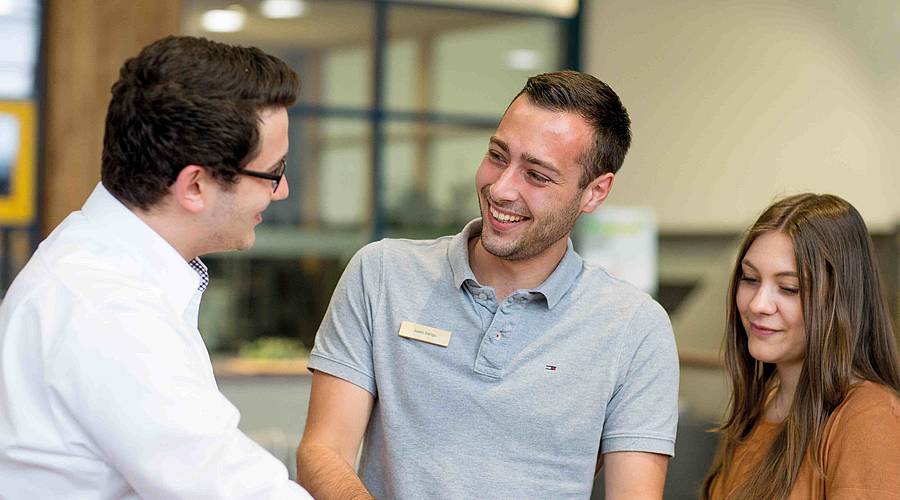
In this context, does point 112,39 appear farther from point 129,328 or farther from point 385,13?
point 129,328

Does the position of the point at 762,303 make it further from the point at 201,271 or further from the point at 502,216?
the point at 201,271

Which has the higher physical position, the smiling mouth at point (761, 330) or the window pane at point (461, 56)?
the window pane at point (461, 56)

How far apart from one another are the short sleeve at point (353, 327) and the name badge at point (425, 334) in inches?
3.0

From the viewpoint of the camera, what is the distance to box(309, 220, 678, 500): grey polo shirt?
207cm

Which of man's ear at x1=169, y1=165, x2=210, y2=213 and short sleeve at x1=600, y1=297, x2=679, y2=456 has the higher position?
man's ear at x1=169, y1=165, x2=210, y2=213

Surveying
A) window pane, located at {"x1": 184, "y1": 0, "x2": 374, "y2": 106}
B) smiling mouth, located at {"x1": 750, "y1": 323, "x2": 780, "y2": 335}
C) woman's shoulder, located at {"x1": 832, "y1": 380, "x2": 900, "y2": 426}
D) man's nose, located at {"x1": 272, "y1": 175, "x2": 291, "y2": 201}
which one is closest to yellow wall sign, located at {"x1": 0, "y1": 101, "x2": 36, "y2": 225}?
window pane, located at {"x1": 184, "y1": 0, "x2": 374, "y2": 106}

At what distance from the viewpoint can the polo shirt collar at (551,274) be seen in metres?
2.16

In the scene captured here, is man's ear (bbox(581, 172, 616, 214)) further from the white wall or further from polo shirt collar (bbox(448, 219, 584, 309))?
the white wall

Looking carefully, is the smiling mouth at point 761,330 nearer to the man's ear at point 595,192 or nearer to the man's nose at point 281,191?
the man's ear at point 595,192

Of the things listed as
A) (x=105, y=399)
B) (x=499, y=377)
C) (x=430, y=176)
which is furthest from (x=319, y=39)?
(x=105, y=399)

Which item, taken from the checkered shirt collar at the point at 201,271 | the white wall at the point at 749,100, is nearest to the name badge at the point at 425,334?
the checkered shirt collar at the point at 201,271

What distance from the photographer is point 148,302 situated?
4.89 feet

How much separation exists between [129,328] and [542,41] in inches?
267

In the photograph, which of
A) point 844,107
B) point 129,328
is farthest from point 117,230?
point 844,107
